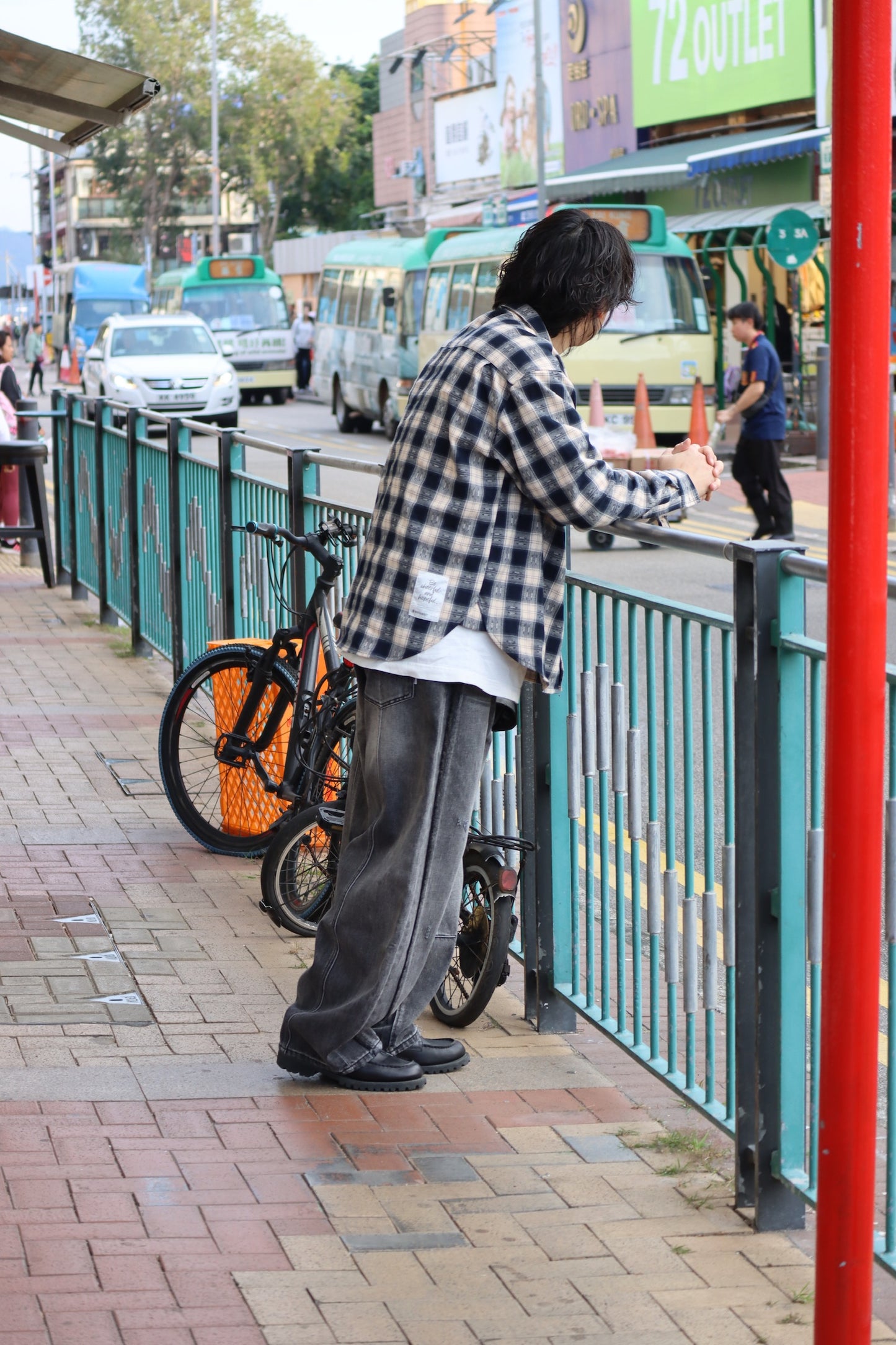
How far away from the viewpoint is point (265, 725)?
20.9ft

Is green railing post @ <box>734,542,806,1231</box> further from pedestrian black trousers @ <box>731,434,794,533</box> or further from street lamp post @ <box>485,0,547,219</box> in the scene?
street lamp post @ <box>485,0,547,219</box>

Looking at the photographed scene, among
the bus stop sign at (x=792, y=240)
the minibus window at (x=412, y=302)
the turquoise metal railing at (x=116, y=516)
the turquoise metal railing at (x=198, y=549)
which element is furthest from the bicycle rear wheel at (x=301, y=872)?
the minibus window at (x=412, y=302)

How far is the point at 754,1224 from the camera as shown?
147 inches

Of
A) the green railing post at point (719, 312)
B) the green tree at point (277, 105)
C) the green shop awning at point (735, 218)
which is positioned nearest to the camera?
the green shop awning at point (735, 218)

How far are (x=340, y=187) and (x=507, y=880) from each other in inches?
2992

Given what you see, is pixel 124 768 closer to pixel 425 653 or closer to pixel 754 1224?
pixel 425 653

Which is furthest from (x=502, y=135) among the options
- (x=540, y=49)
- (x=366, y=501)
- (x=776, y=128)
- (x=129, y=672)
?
(x=129, y=672)

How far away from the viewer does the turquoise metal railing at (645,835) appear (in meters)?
3.93

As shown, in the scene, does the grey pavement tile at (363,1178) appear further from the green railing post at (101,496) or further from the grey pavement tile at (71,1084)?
the green railing post at (101,496)

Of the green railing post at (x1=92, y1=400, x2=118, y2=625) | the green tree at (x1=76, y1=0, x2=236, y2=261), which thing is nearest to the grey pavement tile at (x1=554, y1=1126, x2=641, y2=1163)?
the green railing post at (x1=92, y1=400, x2=118, y2=625)

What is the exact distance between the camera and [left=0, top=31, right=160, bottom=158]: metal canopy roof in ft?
24.4

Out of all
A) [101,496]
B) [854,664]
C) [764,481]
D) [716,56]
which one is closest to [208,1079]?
[854,664]

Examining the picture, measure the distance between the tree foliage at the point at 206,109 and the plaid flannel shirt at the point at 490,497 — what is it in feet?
214

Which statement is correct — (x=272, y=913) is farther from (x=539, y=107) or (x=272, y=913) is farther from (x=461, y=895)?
(x=539, y=107)
